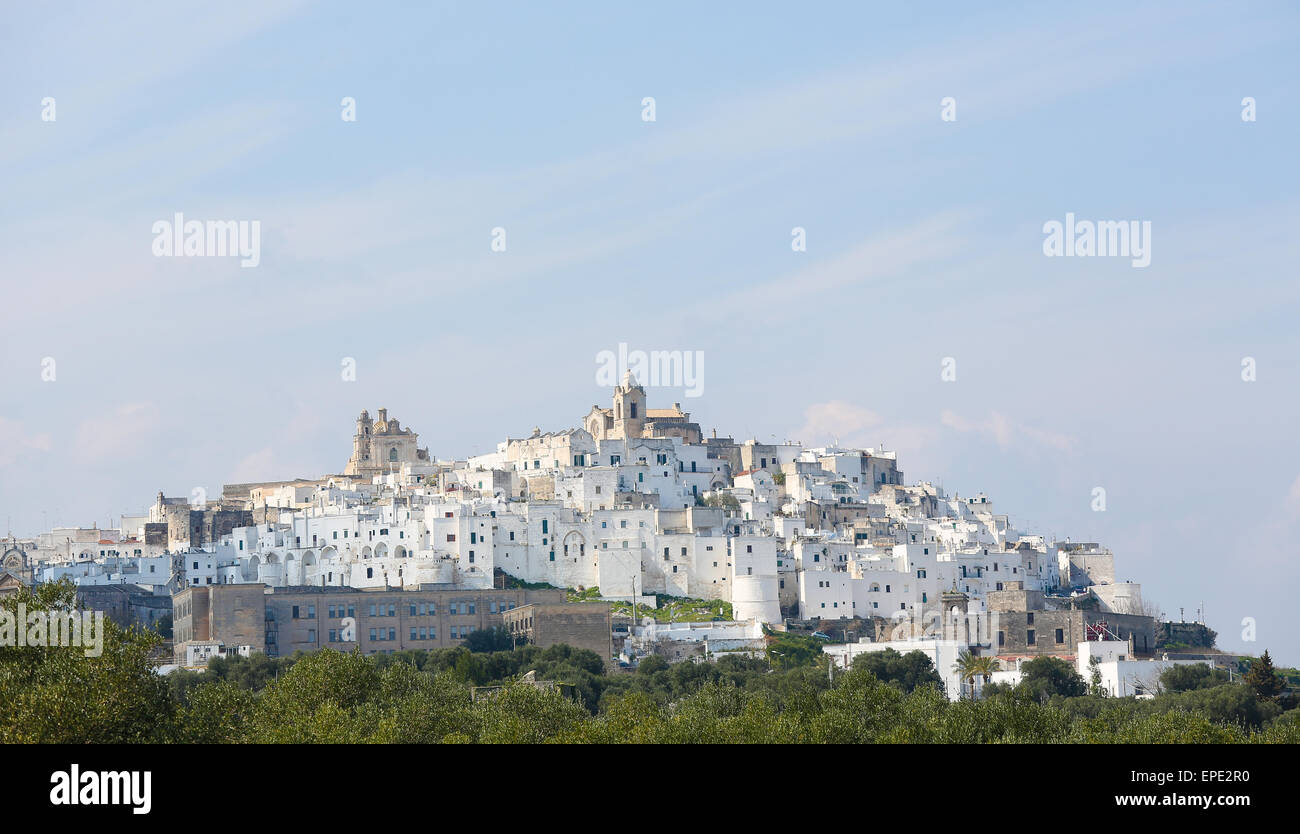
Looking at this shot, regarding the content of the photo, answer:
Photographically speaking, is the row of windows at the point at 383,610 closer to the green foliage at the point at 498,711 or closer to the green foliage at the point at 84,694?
the green foliage at the point at 498,711

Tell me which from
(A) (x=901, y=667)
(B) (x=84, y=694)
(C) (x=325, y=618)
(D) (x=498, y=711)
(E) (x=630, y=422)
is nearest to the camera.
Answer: (B) (x=84, y=694)

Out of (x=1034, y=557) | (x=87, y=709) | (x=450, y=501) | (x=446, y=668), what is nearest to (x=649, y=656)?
(x=446, y=668)

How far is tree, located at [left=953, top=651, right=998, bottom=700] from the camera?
10000 cm

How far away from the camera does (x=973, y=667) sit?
100 meters

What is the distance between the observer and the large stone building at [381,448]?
472 ft

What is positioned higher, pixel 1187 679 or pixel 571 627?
pixel 571 627

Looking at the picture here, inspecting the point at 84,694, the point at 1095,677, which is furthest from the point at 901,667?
the point at 84,694

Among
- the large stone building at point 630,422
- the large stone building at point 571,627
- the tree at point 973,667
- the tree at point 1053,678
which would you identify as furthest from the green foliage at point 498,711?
the large stone building at point 630,422

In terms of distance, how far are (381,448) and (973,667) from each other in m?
56.9

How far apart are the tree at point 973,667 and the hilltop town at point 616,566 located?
2.16 ft

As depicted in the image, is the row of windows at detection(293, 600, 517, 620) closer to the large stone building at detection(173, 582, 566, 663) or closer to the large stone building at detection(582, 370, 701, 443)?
the large stone building at detection(173, 582, 566, 663)

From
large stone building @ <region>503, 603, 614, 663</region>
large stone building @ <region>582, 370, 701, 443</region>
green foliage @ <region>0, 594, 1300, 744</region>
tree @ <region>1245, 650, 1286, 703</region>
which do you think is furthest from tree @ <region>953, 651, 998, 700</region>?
large stone building @ <region>582, 370, 701, 443</region>

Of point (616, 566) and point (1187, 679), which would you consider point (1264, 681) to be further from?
point (616, 566)

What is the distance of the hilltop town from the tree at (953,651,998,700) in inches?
25.9
